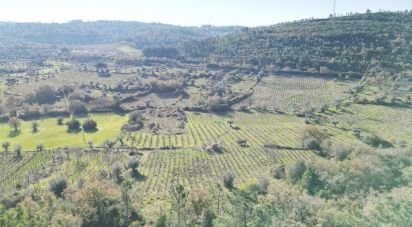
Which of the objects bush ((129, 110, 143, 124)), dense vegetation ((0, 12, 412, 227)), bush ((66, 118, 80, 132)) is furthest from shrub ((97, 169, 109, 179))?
bush ((66, 118, 80, 132))

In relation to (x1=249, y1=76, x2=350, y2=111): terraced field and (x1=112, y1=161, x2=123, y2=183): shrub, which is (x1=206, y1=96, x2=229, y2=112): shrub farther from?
(x1=112, y1=161, x2=123, y2=183): shrub

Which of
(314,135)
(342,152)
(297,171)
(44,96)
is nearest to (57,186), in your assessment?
(297,171)

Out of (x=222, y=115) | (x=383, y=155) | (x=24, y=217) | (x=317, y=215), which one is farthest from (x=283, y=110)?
(x=24, y=217)

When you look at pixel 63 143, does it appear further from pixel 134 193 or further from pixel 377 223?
pixel 377 223

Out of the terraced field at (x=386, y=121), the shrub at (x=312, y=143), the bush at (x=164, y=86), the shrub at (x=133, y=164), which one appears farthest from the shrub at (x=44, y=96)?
the terraced field at (x=386, y=121)

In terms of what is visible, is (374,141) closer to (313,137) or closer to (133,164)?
(313,137)

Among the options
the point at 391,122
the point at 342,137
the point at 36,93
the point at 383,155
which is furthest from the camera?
the point at 36,93
